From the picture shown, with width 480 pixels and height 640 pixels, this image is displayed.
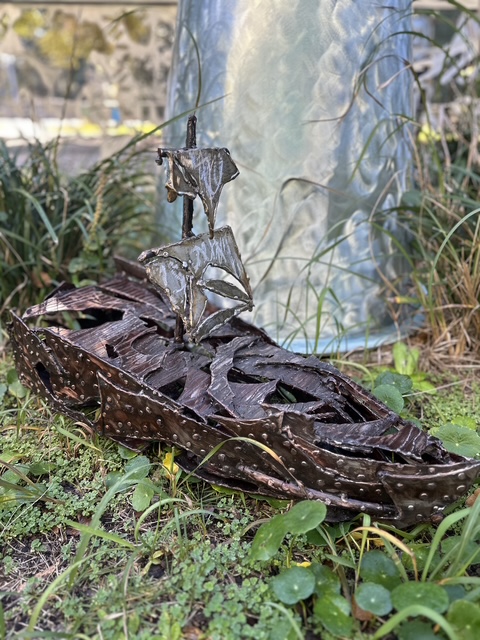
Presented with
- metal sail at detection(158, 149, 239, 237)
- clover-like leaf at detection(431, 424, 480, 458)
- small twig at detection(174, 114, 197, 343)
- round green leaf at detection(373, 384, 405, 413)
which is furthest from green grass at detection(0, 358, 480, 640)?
metal sail at detection(158, 149, 239, 237)

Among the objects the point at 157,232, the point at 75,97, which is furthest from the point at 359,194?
the point at 75,97

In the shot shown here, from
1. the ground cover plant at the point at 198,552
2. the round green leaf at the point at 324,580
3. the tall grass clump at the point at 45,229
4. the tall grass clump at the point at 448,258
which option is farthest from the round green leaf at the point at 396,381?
the tall grass clump at the point at 45,229

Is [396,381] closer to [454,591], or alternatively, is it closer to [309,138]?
[454,591]

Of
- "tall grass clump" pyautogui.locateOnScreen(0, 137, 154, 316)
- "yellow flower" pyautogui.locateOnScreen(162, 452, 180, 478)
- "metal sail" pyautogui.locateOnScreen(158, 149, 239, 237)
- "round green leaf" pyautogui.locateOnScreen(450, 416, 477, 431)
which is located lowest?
"yellow flower" pyautogui.locateOnScreen(162, 452, 180, 478)

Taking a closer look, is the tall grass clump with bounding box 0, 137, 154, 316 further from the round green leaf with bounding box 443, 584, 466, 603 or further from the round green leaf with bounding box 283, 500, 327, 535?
the round green leaf with bounding box 443, 584, 466, 603

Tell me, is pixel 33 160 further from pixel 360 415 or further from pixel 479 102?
pixel 479 102

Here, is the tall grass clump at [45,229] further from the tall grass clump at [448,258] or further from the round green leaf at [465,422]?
the round green leaf at [465,422]
